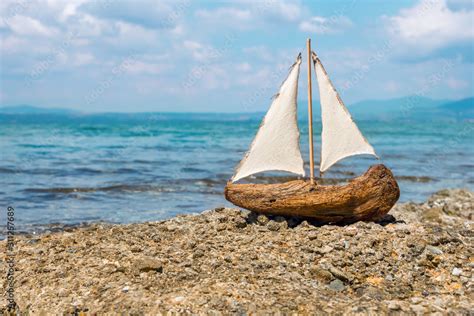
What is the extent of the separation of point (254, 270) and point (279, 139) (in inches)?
149

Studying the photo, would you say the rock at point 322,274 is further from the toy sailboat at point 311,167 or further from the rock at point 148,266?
the toy sailboat at point 311,167

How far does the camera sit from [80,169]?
28125 mm

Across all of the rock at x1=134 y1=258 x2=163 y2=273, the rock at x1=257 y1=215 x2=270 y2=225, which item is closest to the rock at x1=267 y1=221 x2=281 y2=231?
the rock at x1=257 y1=215 x2=270 y2=225

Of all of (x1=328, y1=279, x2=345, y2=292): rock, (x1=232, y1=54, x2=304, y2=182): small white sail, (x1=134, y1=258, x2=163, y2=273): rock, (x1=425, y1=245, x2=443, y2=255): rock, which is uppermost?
(x1=232, y1=54, x2=304, y2=182): small white sail

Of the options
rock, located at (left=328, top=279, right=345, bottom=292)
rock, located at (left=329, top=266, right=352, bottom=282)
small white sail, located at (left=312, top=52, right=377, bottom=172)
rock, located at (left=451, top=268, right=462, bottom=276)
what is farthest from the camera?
small white sail, located at (left=312, top=52, right=377, bottom=172)

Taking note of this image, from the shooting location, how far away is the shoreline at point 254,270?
24.2 feet

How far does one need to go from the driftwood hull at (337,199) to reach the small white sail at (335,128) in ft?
2.45

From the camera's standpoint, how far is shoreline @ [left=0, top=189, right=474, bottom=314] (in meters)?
7.36

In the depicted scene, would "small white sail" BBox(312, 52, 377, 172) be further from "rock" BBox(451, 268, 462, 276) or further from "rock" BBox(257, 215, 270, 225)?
"rock" BBox(451, 268, 462, 276)

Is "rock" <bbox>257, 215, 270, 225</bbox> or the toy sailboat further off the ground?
the toy sailboat

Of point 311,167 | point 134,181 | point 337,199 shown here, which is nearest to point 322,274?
point 337,199

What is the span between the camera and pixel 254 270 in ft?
27.0

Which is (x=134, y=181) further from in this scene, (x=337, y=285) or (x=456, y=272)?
(x=456, y=272)

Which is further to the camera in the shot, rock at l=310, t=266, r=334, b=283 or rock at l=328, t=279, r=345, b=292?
rock at l=310, t=266, r=334, b=283
